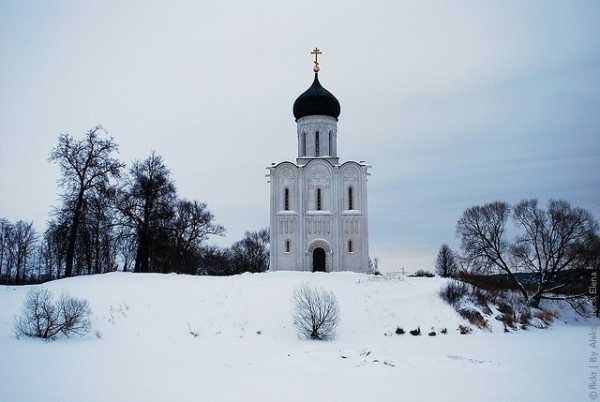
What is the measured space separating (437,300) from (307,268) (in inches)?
365

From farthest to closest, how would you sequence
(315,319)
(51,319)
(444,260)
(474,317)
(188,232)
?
(444,260) → (188,232) → (474,317) → (315,319) → (51,319)

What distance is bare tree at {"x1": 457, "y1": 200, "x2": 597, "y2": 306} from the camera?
24828 millimetres

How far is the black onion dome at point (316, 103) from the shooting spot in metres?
29.8

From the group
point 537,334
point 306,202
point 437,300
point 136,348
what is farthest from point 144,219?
point 537,334

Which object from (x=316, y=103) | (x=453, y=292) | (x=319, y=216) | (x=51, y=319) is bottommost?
(x=51, y=319)

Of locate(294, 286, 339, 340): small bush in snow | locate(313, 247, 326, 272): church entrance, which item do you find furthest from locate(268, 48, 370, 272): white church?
locate(294, 286, 339, 340): small bush in snow

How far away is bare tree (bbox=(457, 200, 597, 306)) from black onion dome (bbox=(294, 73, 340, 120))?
35.6ft

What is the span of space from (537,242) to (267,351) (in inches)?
716

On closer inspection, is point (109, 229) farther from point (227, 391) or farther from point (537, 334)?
point (537, 334)

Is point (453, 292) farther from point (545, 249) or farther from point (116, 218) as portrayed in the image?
point (116, 218)

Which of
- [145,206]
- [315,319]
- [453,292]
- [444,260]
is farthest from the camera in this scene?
[444,260]

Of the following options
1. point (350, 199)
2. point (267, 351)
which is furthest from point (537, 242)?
point (267, 351)

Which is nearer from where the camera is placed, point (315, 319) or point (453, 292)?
point (315, 319)

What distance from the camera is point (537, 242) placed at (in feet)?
83.8
